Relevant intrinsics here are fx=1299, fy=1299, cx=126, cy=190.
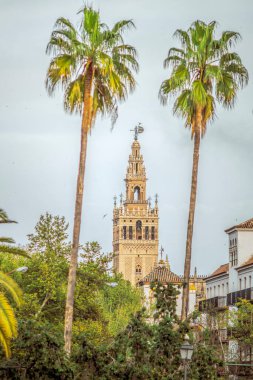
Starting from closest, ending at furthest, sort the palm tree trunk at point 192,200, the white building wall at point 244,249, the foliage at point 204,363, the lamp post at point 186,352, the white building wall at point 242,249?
the lamp post at point 186,352 < the foliage at point 204,363 < the palm tree trunk at point 192,200 < the white building wall at point 244,249 < the white building wall at point 242,249

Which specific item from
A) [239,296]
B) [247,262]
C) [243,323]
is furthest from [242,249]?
[243,323]

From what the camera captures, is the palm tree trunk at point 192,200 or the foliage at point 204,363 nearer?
the foliage at point 204,363

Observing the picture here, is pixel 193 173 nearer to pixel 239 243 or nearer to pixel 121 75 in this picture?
pixel 121 75

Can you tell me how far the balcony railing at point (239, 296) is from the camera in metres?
87.8

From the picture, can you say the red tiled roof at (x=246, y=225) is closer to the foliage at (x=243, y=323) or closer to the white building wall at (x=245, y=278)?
the white building wall at (x=245, y=278)

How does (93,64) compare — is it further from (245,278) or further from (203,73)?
(245,278)

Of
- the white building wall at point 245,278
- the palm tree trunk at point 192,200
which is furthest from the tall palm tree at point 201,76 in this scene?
the white building wall at point 245,278

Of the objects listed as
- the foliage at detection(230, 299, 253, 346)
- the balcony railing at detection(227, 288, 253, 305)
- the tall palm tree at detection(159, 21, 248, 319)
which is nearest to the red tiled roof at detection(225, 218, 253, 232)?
the balcony railing at detection(227, 288, 253, 305)

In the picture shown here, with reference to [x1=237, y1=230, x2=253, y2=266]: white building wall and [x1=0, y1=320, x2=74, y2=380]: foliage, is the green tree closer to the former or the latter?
[x1=0, y1=320, x2=74, y2=380]: foliage

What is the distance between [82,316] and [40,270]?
11.6ft

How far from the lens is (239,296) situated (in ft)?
299

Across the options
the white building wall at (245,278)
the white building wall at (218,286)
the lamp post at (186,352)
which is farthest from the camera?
the white building wall at (218,286)

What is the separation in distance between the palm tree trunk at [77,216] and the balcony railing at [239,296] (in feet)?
139

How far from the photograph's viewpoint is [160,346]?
3806 cm
